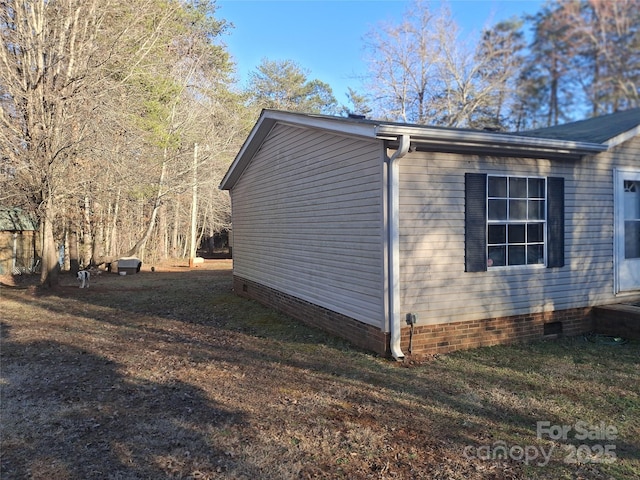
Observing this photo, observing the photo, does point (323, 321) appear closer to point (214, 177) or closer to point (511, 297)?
point (511, 297)

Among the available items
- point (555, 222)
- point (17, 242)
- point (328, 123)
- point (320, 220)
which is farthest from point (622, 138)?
point (17, 242)

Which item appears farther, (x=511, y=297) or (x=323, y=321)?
(x=323, y=321)

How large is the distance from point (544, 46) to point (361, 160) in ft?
78.1

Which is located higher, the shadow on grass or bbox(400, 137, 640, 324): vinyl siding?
bbox(400, 137, 640, 324): vinyl siding

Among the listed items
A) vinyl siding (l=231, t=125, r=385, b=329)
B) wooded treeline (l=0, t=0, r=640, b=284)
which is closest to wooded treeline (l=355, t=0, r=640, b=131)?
wooded treeline (l=0, t=0, r=640, b=284)

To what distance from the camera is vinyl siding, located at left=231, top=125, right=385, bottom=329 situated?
19.6 feet

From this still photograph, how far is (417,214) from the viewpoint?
582 centimetres

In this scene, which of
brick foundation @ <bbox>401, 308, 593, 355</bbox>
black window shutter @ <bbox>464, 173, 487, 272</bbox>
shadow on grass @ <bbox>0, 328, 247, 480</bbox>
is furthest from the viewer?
black window shutter @ <bbox>464, 173, 487, 272</bbox>

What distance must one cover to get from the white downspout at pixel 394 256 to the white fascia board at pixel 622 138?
366 cm

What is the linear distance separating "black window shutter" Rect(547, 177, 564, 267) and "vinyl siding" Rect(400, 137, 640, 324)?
0.42 feet

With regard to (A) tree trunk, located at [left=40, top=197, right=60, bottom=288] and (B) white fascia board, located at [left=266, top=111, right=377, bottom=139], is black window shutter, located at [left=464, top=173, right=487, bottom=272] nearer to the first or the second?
(B) white fascia board, located at [left=266, top=111, right=377, bottom=139]

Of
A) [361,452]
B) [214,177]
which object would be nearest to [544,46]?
[214,177]

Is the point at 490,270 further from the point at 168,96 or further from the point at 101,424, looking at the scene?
the point at 168,96

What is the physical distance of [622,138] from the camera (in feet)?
22.9
